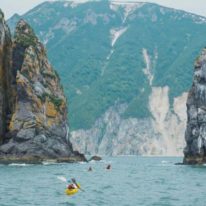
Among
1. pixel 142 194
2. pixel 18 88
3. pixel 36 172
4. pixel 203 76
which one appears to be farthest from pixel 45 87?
pixel 142 194

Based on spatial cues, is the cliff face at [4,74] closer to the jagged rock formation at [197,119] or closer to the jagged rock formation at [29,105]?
the jagged rock formation at [29,105]

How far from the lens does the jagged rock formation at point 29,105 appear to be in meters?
147

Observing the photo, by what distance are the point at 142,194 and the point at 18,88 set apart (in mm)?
82907

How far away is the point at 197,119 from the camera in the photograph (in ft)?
477

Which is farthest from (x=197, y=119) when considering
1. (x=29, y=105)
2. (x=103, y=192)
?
(x=103, y=192)

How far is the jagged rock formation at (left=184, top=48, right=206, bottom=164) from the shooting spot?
14325cm

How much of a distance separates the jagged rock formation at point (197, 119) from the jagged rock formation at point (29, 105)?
25832 mm

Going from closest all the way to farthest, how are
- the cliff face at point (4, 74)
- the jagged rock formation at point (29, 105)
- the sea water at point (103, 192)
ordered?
the sea water at point (103, 192) < the jagged rock formation at point (29, 105) < the cliff face at point (4, 74)

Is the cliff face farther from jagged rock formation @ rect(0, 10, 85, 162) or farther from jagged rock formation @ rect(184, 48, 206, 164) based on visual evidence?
jagged rock formation @ rect(184, 48, 206, 164)

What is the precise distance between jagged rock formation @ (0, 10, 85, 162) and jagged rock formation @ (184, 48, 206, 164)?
25.8 m

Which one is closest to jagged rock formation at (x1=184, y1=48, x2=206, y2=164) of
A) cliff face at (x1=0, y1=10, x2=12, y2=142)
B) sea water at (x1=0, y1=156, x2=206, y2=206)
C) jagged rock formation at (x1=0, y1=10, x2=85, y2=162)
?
jagged rock formation at (x1=0, y1=10, x2=85, y2=162)

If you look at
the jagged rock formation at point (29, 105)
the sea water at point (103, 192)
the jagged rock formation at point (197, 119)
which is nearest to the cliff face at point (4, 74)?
the jagged rock formation at point (29, 105)

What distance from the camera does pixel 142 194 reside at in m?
75.6

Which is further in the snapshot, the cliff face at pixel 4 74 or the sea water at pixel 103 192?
the cliff face at pixel 4 74
